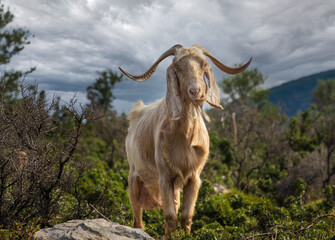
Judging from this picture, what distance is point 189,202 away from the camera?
175 inches

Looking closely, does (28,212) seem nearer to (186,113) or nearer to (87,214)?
(87,214)

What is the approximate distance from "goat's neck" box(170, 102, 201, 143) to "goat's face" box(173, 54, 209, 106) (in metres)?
0.23

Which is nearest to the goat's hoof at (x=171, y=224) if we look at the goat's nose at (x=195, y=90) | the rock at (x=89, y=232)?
the rock at (x=89, y=232)

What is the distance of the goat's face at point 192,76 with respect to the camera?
143 inches

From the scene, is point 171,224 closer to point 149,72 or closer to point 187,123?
point 187,123

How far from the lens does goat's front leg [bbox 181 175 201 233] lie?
4.35m

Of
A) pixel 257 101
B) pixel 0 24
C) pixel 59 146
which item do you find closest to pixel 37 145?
pixel 59 146

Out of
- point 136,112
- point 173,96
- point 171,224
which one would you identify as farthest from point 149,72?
point 171,224

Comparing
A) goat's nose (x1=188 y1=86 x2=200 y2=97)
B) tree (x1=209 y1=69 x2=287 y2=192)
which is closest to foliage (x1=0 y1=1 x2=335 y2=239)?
tree (x1=209 y1=69 x2=287 y2=192)

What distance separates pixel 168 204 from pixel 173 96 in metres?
1.49

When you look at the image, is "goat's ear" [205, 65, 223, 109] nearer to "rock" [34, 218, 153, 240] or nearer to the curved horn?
the curved horn

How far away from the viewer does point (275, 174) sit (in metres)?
13.3

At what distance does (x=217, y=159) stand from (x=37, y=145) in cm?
1138

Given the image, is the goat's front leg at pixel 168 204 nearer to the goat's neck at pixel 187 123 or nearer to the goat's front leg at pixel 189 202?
the goat's front leg at pixel 189 202
